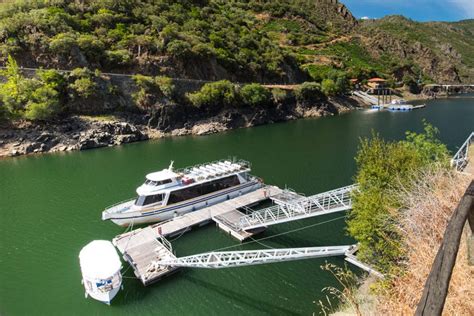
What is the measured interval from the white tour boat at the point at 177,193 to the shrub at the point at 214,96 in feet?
150

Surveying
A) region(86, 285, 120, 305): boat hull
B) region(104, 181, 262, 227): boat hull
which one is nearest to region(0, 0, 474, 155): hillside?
region(104, 181, 262, 227): boat hull

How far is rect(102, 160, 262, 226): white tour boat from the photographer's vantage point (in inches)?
1105

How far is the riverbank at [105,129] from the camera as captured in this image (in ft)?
189

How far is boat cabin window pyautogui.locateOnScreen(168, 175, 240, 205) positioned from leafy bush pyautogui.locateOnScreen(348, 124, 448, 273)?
1401cm

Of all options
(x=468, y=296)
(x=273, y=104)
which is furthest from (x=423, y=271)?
(x=273, y=104)

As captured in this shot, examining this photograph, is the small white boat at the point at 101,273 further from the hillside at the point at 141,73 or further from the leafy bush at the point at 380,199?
the hillside at the point at 141,73

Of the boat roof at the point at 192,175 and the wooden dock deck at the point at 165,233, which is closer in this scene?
the wooden dock deck at the point at 165,233

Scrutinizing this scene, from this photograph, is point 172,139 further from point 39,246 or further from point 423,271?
point 423,271

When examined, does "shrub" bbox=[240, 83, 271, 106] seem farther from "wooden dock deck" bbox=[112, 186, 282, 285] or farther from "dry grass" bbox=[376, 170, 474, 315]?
"dry grass" bbox=[376, 170, 474, 315]

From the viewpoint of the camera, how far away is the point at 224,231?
27.3 meters

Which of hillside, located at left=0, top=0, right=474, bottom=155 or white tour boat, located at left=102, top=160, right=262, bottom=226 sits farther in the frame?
hillside, located at left=0, top=0, right=474, bottom=155

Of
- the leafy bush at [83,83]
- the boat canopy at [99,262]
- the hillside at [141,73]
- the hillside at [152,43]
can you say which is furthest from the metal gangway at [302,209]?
the hillside at [152,43]

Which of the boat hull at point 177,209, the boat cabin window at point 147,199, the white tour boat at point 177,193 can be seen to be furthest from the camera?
the boat cabin window at point 147,199

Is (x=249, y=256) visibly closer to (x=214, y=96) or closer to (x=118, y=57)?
(x=214, y=96)
